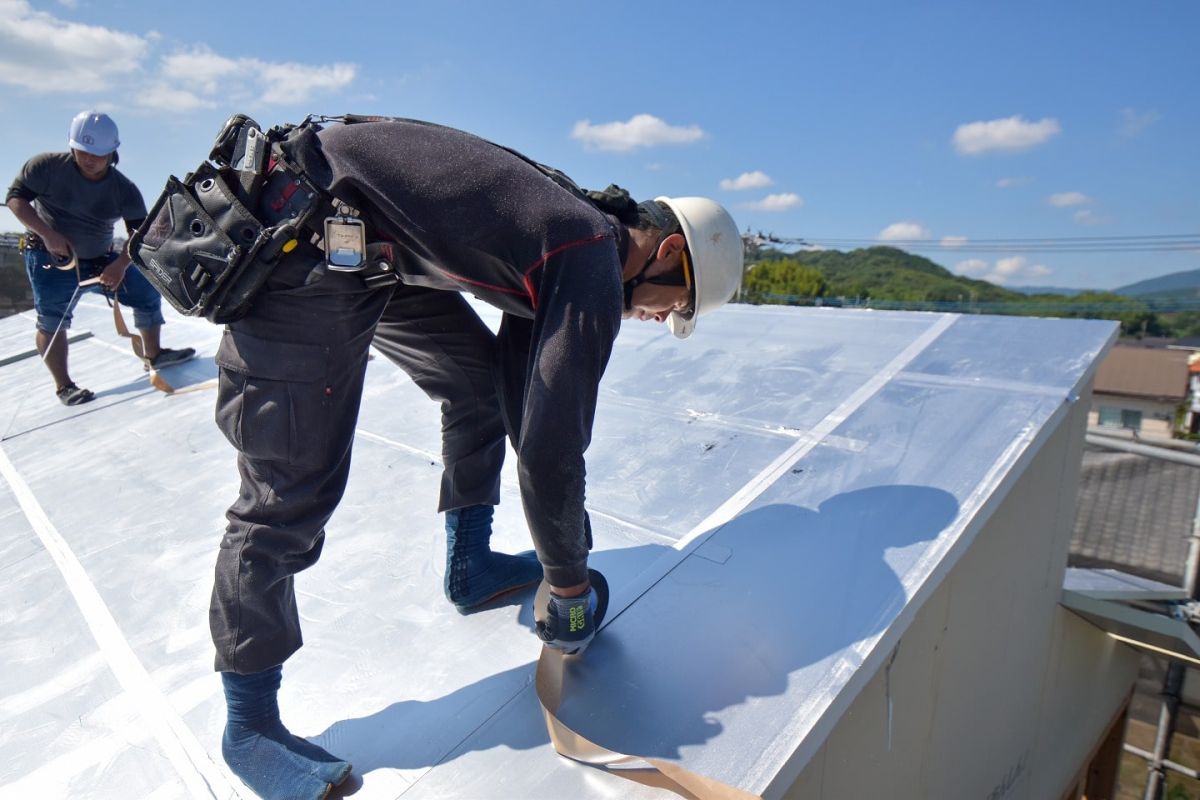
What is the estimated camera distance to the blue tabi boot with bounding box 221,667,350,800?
4.19ft

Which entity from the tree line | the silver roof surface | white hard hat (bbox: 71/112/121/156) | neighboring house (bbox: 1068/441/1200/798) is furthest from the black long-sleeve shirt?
the tree line

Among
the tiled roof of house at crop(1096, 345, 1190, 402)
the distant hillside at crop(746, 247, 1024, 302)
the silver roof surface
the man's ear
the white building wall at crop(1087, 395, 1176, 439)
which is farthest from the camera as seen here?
the distant hillside at crop(746, 247, 1024, 302)

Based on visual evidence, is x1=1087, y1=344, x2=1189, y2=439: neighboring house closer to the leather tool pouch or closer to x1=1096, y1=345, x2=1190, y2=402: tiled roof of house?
x1=1096, y1=345, x2=1190, y2=402: tiled roof of house

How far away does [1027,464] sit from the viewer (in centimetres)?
215

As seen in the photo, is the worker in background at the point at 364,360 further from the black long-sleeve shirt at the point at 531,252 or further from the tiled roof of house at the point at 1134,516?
the tiled roof of house at the point at 1134,516

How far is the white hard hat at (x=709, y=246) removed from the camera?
5.10 feet

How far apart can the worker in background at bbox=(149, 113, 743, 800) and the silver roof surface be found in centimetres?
19

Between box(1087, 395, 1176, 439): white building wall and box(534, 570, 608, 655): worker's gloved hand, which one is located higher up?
box(534, 570, 608, 655): worker's gloved hand

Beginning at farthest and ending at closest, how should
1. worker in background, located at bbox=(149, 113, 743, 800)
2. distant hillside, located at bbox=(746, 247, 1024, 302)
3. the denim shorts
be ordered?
1. distant hillside, located at bbox=(746, 247, 1024, 302)
2. the denim shorts
3. worker in background, located at bbox=(149, 113, 743, 800)

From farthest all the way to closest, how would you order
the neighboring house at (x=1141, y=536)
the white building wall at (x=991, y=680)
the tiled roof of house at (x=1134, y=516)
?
1. the tiled roof of house at (x=1134, y=516)
2. the neighboring house at (x=1141, y=536)
3. the white building wall at (x=991, y=680)

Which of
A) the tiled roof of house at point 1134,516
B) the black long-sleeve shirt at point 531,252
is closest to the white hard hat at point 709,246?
the black long-sleeve shirt at point 531,252

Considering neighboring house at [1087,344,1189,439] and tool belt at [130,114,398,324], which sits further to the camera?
neighboring house at [1087,344,1189,439]

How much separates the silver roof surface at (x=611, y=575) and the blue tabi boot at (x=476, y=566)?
0.19 ft

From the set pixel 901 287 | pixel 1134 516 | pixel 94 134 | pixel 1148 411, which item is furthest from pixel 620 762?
pixel 901 287
